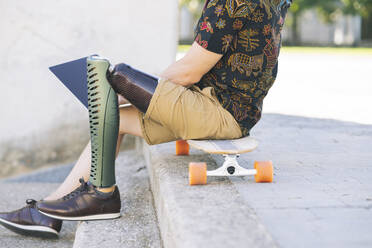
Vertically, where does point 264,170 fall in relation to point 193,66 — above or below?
below

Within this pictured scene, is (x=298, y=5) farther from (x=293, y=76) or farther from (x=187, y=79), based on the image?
(x=187, y=79)

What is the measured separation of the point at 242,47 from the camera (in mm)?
2619

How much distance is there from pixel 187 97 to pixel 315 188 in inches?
30.1

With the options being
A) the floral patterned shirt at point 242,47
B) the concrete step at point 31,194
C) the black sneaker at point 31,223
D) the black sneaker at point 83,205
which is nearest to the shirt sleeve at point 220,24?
the floral patterned shirt at point 242,47

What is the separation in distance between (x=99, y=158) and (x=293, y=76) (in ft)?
23.4

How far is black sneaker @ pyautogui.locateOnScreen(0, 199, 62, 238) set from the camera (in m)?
2.88

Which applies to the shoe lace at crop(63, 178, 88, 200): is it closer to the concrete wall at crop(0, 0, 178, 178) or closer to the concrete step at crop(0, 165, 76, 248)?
the concrete step at crop(0, 165, 76, 248)

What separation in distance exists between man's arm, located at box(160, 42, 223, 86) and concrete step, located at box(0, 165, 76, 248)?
3.61 ft

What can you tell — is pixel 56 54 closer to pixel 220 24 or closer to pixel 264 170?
pixel 220 24

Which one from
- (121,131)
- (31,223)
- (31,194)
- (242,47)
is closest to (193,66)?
(242,47)

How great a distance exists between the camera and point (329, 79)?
8.57m

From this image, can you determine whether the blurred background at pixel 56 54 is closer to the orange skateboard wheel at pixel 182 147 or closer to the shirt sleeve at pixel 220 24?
the orange skateboard wheel at pixel 182 147

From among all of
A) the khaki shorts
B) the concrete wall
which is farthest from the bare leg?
the concrete wall

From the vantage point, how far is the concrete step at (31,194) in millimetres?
2951
